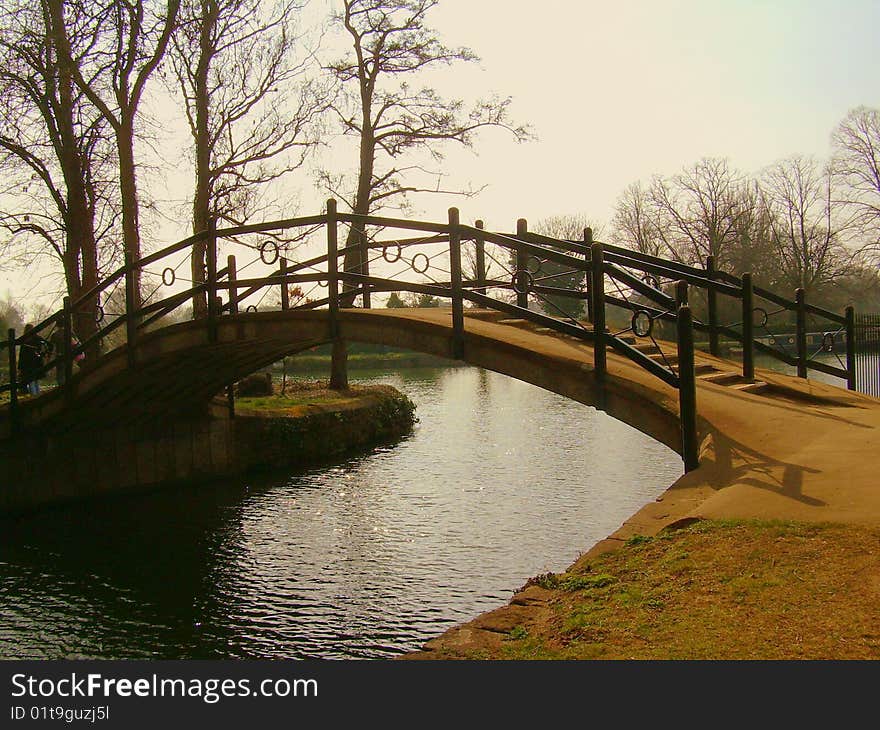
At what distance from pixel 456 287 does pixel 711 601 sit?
5288 millimetres

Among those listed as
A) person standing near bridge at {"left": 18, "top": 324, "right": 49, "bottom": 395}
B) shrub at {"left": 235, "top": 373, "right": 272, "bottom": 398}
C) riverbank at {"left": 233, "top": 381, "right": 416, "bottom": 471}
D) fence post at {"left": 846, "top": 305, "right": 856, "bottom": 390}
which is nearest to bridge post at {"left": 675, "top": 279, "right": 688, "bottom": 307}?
fence post at {"left": 846, "top": 305, "right": 856, "bottom": 390}

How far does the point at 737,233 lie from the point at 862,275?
27.0ft

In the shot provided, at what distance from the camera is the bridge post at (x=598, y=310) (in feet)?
25.6

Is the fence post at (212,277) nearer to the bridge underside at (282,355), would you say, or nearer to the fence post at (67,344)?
the bridge underside at (282,355)

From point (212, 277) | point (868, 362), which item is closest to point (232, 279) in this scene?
point (212, 277)

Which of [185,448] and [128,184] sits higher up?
[128,184]

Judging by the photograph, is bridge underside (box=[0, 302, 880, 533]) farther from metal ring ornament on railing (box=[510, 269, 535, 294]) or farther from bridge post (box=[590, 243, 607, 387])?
metal ring ornament on railing (box=[510, 269, 535, 294])

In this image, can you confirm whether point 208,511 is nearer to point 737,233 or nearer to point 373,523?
point 373,523

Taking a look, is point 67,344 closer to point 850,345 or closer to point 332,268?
point 332,268

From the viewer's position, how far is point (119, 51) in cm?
1825

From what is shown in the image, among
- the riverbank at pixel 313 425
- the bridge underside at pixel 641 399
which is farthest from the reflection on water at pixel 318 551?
the bridge underside at pixel 641 399

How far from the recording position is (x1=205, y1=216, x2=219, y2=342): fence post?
1139 centimetres

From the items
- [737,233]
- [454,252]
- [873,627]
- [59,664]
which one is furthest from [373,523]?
[737,233]

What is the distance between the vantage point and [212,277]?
11641mm
